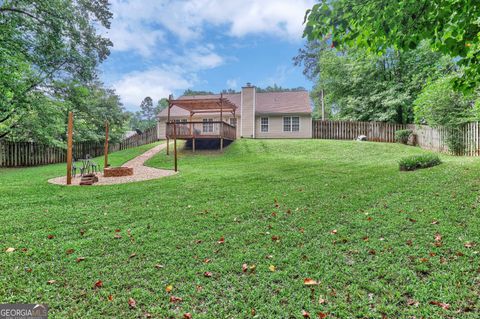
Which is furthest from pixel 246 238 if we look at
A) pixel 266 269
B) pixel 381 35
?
pixel 381 35

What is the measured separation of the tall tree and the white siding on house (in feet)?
40.9

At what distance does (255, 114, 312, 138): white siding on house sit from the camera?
68.7 feet

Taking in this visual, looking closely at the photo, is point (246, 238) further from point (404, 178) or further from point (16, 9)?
point (16, 9)

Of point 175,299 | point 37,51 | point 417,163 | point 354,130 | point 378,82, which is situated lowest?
point 175,299

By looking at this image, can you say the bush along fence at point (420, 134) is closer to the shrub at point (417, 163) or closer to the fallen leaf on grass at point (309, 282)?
the shrub at point (417, 163)

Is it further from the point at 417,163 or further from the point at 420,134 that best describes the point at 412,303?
the point at 420,134

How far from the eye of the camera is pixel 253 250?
341cm

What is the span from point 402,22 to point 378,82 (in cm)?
2080

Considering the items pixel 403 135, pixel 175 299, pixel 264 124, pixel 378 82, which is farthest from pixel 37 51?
pixel 378 82

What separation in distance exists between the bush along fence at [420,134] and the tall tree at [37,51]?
1681 centimetres

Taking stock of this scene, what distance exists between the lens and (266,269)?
2947mm

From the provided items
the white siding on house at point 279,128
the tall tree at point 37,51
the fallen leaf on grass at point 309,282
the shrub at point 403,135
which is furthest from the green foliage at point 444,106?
the tall tree at point 37,51

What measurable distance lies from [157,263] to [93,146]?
20.7 metres

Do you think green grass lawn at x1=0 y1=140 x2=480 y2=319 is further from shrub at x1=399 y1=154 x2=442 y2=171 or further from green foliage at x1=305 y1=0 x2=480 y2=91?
green foliage at x1=305 y1=0 x2=480 y2=91
